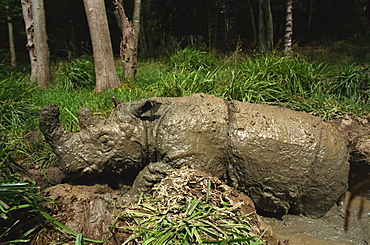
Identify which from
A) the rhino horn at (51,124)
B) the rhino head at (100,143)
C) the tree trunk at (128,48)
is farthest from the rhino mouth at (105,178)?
the tree trunk at (128,48)

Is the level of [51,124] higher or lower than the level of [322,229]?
higher

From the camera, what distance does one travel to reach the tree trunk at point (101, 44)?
550 centimetres

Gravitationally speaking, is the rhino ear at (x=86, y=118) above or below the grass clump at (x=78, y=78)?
below

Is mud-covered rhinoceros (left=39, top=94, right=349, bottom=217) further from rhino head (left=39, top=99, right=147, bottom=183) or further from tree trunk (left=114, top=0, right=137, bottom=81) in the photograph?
tree trunk (left=114, top=0, right=137, bottom=81)

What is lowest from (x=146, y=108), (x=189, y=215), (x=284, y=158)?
(x=189, y=215)

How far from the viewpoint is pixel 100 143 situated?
3045mm

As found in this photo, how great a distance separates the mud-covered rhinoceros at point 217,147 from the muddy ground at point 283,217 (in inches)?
9.5

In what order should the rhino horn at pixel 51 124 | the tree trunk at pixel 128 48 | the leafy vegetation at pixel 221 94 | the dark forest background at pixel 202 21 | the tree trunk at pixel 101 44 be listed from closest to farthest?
the rhino horn at pixel 51 124, the leafy vegetation at pixel 221 94, the tree trunk at pixel 101 44, the tree trunk at pixel 128 48, the dark forest background at pixel 202 21

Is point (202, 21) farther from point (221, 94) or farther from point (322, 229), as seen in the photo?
point (322, 229)

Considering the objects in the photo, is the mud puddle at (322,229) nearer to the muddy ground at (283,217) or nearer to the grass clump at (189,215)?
the muddy ground at (283,217)

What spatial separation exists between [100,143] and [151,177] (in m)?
0.71

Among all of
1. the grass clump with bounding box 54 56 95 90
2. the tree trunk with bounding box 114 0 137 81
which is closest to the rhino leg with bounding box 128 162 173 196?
the tree trunk with bounding box 114 0 137 81

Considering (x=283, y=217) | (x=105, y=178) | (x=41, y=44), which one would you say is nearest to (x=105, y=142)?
(x=105, y=178)

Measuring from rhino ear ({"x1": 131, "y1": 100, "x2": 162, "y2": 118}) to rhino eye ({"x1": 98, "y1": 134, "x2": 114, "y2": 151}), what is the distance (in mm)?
Result: 426
